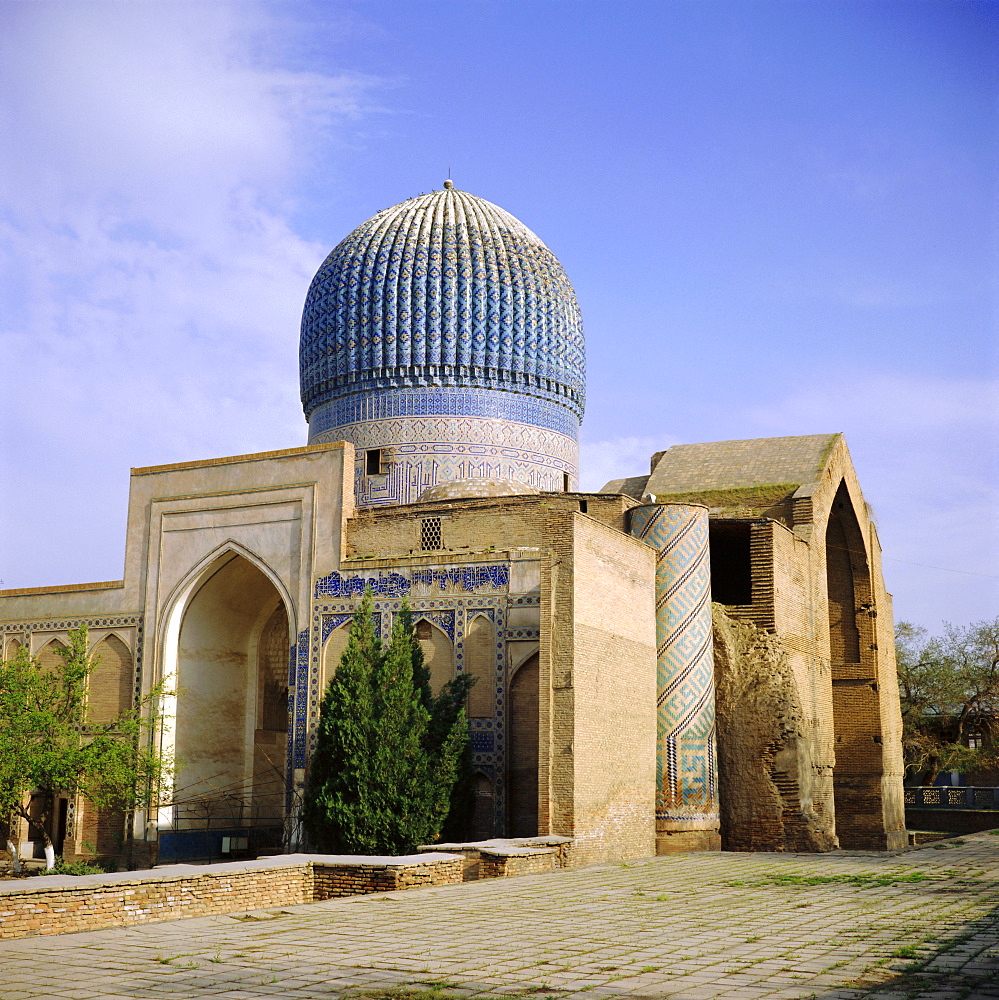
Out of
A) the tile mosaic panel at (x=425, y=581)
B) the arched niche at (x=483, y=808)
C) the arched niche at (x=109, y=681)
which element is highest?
the tile mosaic panel at (x=425, y=581)

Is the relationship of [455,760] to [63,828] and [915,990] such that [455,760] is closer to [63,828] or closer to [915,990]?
[63,828]

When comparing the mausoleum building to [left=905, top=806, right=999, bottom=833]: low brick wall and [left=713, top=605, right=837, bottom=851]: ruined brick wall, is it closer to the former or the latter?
[left=713, top=605, right=837, bottom=851]: ruined brick wall

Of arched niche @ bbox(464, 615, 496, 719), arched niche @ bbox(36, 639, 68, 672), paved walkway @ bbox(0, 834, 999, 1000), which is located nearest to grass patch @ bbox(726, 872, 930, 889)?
paved walkway @ bbox(0, 834, 999, 1000)

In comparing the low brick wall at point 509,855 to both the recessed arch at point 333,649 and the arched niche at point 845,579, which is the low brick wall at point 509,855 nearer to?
the recessed arch at point 333,649

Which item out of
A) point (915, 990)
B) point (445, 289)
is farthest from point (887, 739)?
point (915, 990)

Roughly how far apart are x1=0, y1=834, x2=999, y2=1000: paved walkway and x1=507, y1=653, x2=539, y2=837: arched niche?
287 cm

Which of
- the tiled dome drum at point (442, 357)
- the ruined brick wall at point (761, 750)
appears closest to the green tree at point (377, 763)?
the ruined brick wall at point (761, 750)

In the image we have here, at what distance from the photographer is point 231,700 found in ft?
47.5

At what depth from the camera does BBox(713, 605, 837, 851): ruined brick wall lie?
12.4 meters

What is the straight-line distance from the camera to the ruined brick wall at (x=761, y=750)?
12375 mm

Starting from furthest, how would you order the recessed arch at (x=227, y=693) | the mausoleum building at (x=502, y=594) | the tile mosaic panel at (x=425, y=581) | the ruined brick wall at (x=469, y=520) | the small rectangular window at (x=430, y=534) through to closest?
the recessed arch at (x=227, y=693)
the small rectangular window at (x=430, y=534)
the ruined brick wall at (x=469, y=520)
the tile mosaic panel at (x=425, y=581)
the mausoleum building at (x=502, y=594)

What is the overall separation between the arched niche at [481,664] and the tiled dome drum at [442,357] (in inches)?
161

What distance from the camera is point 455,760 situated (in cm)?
1088

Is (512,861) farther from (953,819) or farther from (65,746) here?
(953,819)
